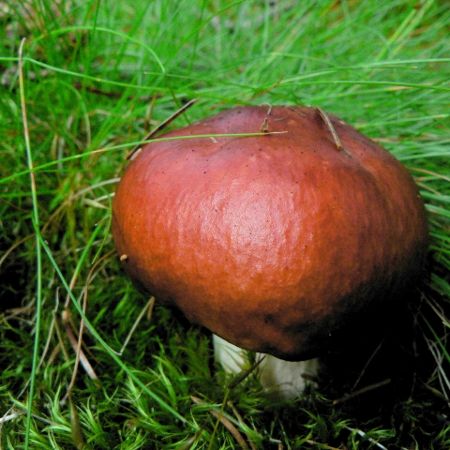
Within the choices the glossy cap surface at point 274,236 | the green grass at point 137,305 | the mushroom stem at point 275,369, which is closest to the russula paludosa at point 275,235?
the glossy cap surface at point 274,236

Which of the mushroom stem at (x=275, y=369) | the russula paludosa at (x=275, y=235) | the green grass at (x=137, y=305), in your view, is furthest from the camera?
the mushroom stem at (x=275, y=369)

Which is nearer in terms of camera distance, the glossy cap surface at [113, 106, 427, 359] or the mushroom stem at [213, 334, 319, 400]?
the glossy cap surface at [113, 106, 427, 359]

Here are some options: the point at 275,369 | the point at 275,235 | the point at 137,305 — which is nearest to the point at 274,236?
the point at 275,235

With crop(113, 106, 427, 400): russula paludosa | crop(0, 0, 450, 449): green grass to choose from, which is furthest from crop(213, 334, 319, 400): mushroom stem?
crop(113, 106, 427, 400): russula paludosa

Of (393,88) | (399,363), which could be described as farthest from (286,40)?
(399,363)

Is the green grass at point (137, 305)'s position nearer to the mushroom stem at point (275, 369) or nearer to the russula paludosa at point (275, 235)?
the mushroom stem at point (275, 369)

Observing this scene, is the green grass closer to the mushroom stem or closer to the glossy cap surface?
the mushroom stem
